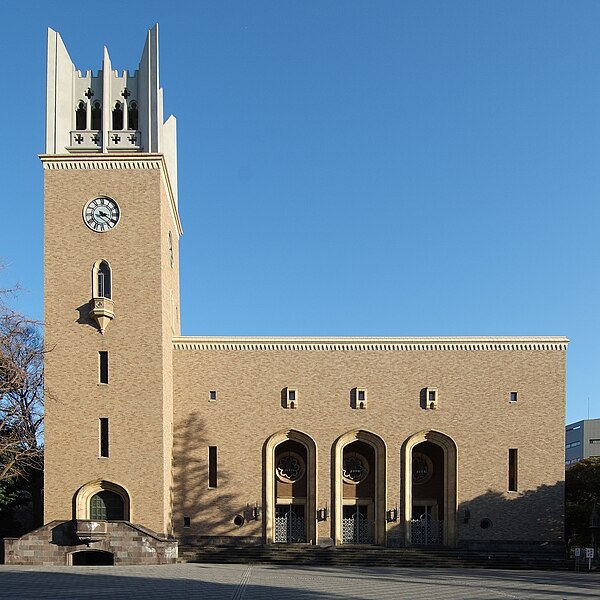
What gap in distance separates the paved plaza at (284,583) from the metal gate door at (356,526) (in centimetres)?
537

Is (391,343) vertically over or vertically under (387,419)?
over

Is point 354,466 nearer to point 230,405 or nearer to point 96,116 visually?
point 230,405

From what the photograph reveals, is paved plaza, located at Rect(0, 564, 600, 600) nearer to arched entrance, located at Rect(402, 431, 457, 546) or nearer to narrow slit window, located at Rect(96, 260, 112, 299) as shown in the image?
arched entrance, located at Rect(402, 431, 457, 546)

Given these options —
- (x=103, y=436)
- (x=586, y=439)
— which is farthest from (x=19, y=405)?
(x=586, y=439)

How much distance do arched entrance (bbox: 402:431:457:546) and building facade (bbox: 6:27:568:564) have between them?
72 millimetres

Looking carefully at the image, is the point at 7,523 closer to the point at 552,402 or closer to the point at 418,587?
the point at 418,587

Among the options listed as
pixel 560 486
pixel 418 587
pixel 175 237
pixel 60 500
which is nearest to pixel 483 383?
pixel 560 486

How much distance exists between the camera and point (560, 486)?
3112cm

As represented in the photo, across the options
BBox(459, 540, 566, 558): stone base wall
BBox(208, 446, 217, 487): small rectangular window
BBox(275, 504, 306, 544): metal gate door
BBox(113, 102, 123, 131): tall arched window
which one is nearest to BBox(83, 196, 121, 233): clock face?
BBox(113, 102, 123, 131): tall arched window

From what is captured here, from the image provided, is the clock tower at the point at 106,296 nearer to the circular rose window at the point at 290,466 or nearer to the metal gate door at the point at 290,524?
Answer: the circular rose window at the point at 290,466

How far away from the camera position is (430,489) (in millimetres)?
32406

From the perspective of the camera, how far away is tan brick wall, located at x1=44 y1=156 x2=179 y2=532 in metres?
27.7

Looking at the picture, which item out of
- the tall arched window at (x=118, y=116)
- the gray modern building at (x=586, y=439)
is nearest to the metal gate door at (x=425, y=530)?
the tall arched window at (x=118, y=116)

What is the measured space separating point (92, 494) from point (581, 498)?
847 inches
